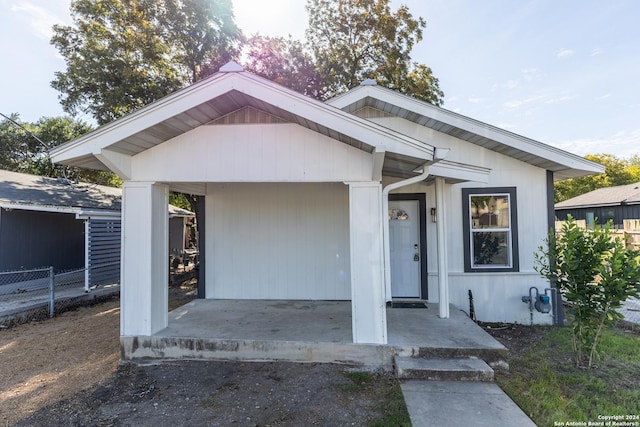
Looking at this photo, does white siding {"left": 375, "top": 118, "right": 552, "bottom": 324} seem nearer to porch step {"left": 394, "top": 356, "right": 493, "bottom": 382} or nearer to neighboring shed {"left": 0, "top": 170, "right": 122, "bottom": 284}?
porch step {"left": 394, "top": 356, "right": 493, "bottom": 382}

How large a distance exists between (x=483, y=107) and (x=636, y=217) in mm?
10938

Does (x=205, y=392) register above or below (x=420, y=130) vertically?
below

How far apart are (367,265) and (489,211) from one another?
317cm

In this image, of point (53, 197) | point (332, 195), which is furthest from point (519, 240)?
point (53, 197)

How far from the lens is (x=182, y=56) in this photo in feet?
32.5

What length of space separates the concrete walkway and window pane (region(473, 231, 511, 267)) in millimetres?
2798

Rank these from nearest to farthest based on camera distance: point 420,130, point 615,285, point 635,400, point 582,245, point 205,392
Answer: point 635,400, point 205,392, point 615,285, point 582,245, point 420,130

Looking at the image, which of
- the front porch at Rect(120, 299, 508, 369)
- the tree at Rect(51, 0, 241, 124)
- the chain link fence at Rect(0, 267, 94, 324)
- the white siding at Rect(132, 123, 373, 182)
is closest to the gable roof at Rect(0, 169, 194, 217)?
the chain link fence at Rect(0, 267, 94, 324)

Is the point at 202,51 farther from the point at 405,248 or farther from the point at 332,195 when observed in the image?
the point at 405,248

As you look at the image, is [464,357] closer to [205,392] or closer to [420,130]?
[205,392]

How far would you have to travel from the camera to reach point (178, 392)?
331cm

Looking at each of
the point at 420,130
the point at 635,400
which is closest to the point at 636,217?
the point at 420,130

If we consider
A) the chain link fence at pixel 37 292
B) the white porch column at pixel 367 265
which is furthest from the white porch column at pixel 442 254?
the chain link fence at pixel 37 292

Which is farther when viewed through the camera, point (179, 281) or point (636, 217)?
point (636, 217)
